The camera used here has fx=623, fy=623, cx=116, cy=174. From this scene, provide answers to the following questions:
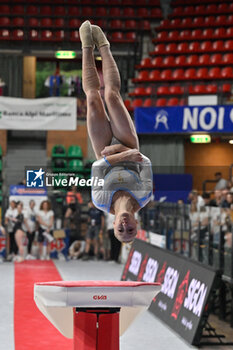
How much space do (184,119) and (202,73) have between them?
320 centimetres

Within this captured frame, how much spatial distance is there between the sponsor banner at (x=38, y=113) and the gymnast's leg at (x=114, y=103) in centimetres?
1109

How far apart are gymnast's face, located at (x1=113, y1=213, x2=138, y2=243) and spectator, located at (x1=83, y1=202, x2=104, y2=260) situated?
9.96 meters

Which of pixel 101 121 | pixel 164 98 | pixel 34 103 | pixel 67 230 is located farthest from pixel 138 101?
pixel 101 121

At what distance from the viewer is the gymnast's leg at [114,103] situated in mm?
4879

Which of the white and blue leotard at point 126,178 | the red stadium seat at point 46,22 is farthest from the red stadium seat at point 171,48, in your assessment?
the white and blue leotard at point 126,178

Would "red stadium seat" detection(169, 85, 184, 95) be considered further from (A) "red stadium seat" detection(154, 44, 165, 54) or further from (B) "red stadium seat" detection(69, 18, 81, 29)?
(B) "red stadium seat" detection(69, 18, 81, 29)

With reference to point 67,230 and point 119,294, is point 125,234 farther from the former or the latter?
point 67,230

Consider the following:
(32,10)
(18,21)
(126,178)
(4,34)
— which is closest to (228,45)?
(32,10)

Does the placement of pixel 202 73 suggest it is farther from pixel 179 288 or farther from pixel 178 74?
pixel 179 288

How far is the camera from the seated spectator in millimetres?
15156

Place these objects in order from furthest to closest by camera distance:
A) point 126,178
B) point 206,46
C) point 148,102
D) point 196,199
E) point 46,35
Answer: point 46,35, point 206,46, point 148,102, point 196,199, point 126,178

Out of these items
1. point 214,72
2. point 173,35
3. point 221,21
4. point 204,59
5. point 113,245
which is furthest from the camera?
point 173,35

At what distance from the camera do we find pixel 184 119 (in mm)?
15023

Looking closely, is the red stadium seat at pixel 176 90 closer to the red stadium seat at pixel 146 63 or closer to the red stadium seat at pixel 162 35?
the red stadium seat at pixel 146 63
